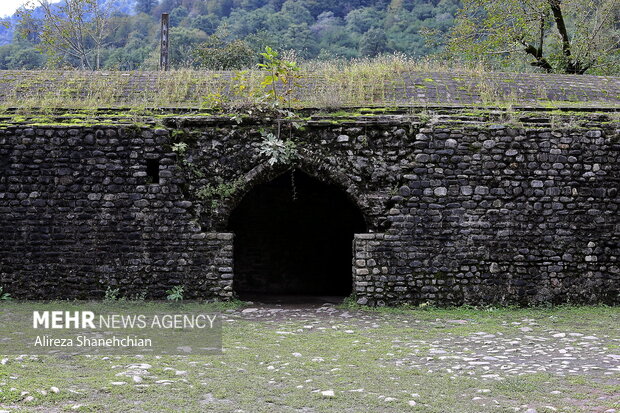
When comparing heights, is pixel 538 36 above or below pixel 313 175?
above

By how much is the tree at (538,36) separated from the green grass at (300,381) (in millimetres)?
14932

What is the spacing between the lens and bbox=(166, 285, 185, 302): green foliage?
9.86 metres

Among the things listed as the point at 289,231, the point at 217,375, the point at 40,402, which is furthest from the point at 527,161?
the point at 40,402

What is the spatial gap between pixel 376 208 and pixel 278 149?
5.45 ft

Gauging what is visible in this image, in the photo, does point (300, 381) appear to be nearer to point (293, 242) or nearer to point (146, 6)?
point (293, 242)

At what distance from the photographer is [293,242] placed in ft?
44.3

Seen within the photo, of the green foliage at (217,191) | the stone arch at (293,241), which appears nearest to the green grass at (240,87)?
the green foliage at (217,191)

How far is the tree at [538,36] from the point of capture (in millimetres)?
21094

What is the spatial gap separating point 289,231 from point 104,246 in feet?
14.3

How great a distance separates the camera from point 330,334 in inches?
318

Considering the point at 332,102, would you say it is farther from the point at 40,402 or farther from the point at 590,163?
the point at 40,402

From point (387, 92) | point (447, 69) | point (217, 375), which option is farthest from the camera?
point (447, 69)

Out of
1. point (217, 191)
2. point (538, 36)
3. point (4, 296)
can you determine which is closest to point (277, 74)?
point (217, 191)

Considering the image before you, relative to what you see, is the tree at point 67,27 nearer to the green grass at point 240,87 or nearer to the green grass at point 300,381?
the green grass at point 240,87
